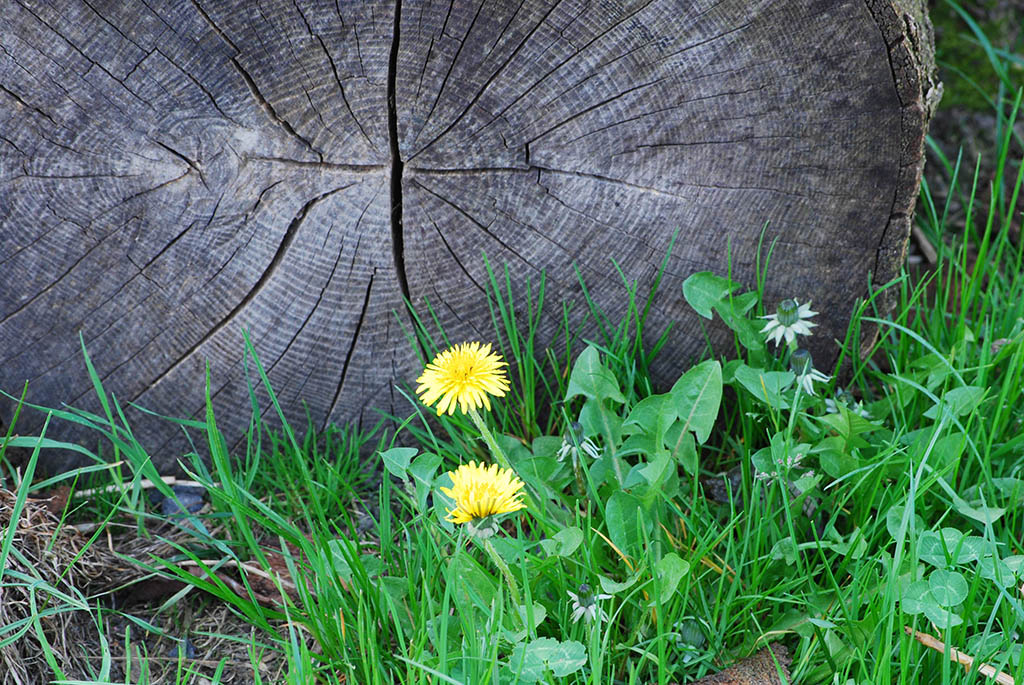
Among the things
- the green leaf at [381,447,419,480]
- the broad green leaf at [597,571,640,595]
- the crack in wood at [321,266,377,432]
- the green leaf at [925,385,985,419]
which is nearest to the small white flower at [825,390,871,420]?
the green leaf at [925,385,985,419]

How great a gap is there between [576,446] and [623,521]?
157 millimetres

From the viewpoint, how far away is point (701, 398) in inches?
70.1

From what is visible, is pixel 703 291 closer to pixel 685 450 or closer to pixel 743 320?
pixel 743 320

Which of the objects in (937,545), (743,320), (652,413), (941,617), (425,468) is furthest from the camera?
(743,320)

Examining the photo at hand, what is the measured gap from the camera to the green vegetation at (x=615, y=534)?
144 cm

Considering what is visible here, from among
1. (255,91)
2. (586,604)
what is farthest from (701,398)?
(255,91)

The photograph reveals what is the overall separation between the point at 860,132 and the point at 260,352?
1383 mm

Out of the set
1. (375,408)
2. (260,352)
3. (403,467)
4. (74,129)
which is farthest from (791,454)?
(74,129)

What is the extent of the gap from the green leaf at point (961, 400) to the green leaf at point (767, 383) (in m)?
0.28

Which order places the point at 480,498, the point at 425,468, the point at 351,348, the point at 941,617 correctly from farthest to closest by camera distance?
the point at 351,348 → the point at 425,468 → the point at 941,617 → the point at 480,498

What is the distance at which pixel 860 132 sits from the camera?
5.87 ft

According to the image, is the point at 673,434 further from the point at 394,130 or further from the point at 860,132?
the point at 394,130

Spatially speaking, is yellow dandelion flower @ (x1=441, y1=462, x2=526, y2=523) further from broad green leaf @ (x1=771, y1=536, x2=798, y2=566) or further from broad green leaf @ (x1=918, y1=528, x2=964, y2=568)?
broad green leaf @ (x1=918, y1=528, x2=964, y2=568)

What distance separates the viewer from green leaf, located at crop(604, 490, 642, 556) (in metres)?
1.55
